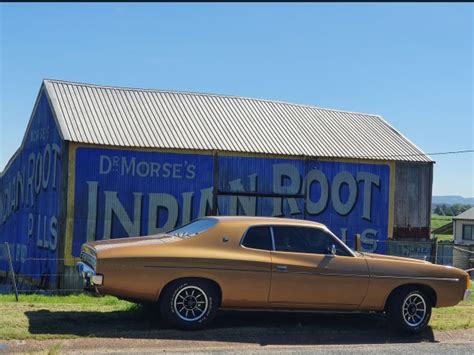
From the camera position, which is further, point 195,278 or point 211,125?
point 211,125

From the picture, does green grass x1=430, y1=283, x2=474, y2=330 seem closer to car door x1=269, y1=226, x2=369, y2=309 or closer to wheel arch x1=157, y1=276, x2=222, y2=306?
car door x1=269, y1=226, x2=369, y2=309

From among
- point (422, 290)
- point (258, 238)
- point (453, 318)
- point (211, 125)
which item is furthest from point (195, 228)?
point (211, 125)

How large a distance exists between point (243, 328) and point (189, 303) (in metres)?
0.84

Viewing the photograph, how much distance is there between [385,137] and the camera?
23688mm

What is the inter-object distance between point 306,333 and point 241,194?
10.9 m

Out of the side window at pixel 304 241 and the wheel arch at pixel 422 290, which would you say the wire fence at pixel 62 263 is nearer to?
the wheel arch at pixel 422 290

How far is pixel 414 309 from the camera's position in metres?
9.65

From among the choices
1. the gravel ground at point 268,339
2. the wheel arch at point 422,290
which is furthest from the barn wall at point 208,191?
the wheel arch at point 422,290

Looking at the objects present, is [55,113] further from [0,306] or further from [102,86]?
[0,306]

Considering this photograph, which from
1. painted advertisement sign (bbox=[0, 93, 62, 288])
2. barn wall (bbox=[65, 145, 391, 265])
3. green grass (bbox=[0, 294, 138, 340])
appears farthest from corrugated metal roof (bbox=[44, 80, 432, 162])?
green grass (bbox=[0, 294, 138, 340])

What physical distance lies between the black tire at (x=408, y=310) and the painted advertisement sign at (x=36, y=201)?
10.2 m

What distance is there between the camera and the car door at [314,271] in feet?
29.8

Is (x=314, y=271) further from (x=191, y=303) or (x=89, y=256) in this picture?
(x=89, y=256)

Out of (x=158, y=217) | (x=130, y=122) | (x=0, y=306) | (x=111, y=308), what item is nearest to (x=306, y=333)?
(x=111, y=308)
